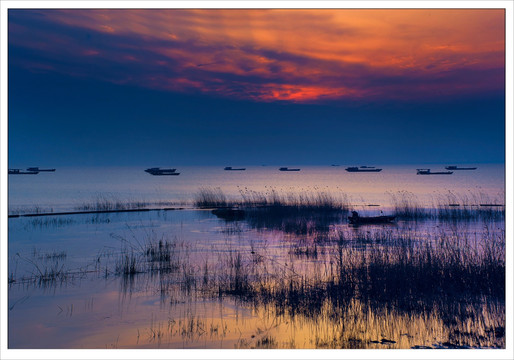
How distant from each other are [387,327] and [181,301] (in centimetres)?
410

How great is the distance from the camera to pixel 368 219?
874 inches

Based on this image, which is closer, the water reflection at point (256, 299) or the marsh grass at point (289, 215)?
the water reflection at point (256, 299)

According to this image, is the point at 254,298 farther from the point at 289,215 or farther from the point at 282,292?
the point at 289,215

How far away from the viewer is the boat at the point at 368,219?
2184cm

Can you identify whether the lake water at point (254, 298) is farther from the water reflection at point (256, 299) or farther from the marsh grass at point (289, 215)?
the marsh grass at point (289, 215)

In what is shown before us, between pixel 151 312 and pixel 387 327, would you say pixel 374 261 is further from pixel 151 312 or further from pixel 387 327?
pixel 151 312

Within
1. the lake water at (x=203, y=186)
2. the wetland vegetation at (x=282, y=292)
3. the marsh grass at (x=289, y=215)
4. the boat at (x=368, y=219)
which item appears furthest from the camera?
the lake water at (x=203, y=186)

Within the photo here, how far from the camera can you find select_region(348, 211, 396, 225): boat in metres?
21.8

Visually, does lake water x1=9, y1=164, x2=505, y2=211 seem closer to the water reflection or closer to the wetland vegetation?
the wetland vegetation

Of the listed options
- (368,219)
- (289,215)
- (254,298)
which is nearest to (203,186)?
(289,215)

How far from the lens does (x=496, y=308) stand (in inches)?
347

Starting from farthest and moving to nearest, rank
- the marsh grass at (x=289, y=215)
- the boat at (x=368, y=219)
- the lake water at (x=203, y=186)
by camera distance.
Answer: the lake water at (x=203, y=186), the boat at (x=368, y=219), the marsh grass at (x=289, y=215)

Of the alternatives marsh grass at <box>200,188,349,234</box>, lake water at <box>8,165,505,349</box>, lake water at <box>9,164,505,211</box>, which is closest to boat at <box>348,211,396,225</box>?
marsh grass at <box>200,188,349,234</box>

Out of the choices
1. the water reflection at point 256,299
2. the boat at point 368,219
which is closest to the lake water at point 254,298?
the water reflection at point 256,299
